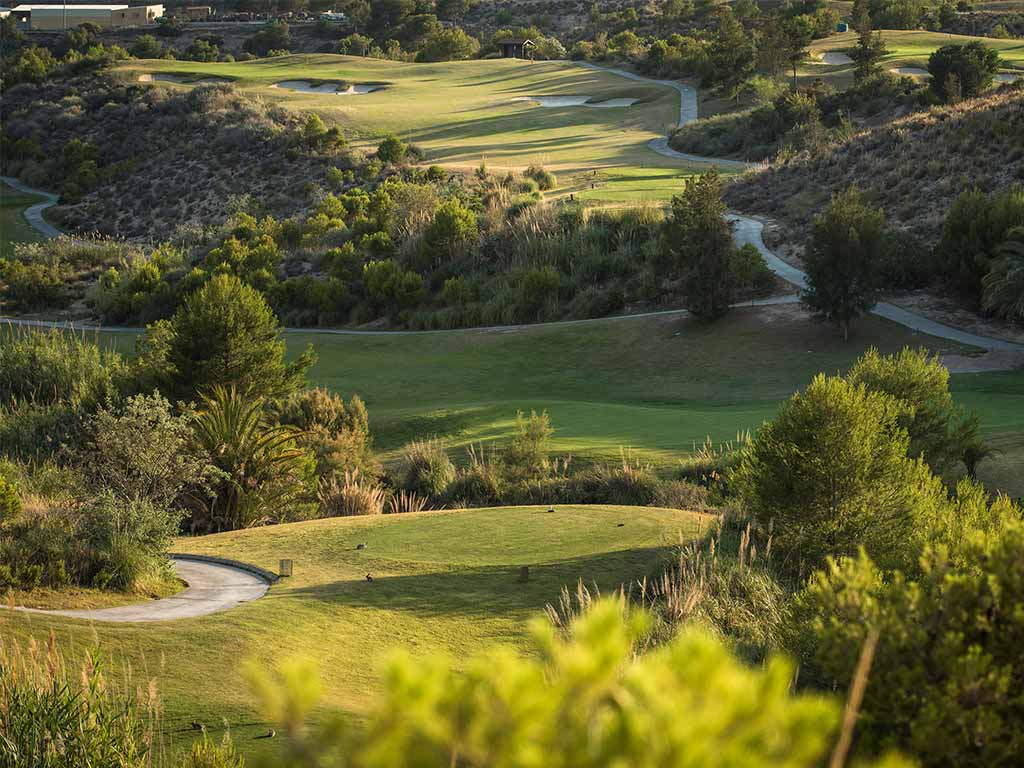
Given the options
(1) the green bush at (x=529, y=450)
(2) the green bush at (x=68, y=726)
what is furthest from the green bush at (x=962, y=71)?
(2) the green bush at (x=68, y=726)

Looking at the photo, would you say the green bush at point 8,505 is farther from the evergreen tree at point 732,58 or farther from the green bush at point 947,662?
the evergreen tree at point 732,58

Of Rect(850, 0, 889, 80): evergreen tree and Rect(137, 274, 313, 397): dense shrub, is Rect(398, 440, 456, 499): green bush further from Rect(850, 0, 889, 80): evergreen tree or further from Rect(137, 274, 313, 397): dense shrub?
Rect(850, 0, 889, 80): evergreen tree

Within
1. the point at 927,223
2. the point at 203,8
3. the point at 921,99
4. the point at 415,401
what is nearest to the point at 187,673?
the point at 415,401

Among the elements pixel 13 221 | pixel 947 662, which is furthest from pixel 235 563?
pixel 13 221

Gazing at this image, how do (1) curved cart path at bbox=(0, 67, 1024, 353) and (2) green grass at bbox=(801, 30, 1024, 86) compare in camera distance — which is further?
(2) green grass at bbox=(801, 30, 1024, 86)

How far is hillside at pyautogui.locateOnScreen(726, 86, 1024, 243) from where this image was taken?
3588 cm

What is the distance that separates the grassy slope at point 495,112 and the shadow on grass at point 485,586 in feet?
109

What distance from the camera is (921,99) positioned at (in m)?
53.4

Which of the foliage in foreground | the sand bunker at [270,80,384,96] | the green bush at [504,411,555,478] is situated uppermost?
the sand bunker at [270,80,384,96]

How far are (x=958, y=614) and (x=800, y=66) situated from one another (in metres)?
74.2

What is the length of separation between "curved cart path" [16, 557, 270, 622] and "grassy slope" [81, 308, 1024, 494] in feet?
29.3

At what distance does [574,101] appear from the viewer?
3019 inches

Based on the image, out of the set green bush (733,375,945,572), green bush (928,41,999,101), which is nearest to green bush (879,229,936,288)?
green bush (733,375,945,572)

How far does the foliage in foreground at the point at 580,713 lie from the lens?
6.11 feet
